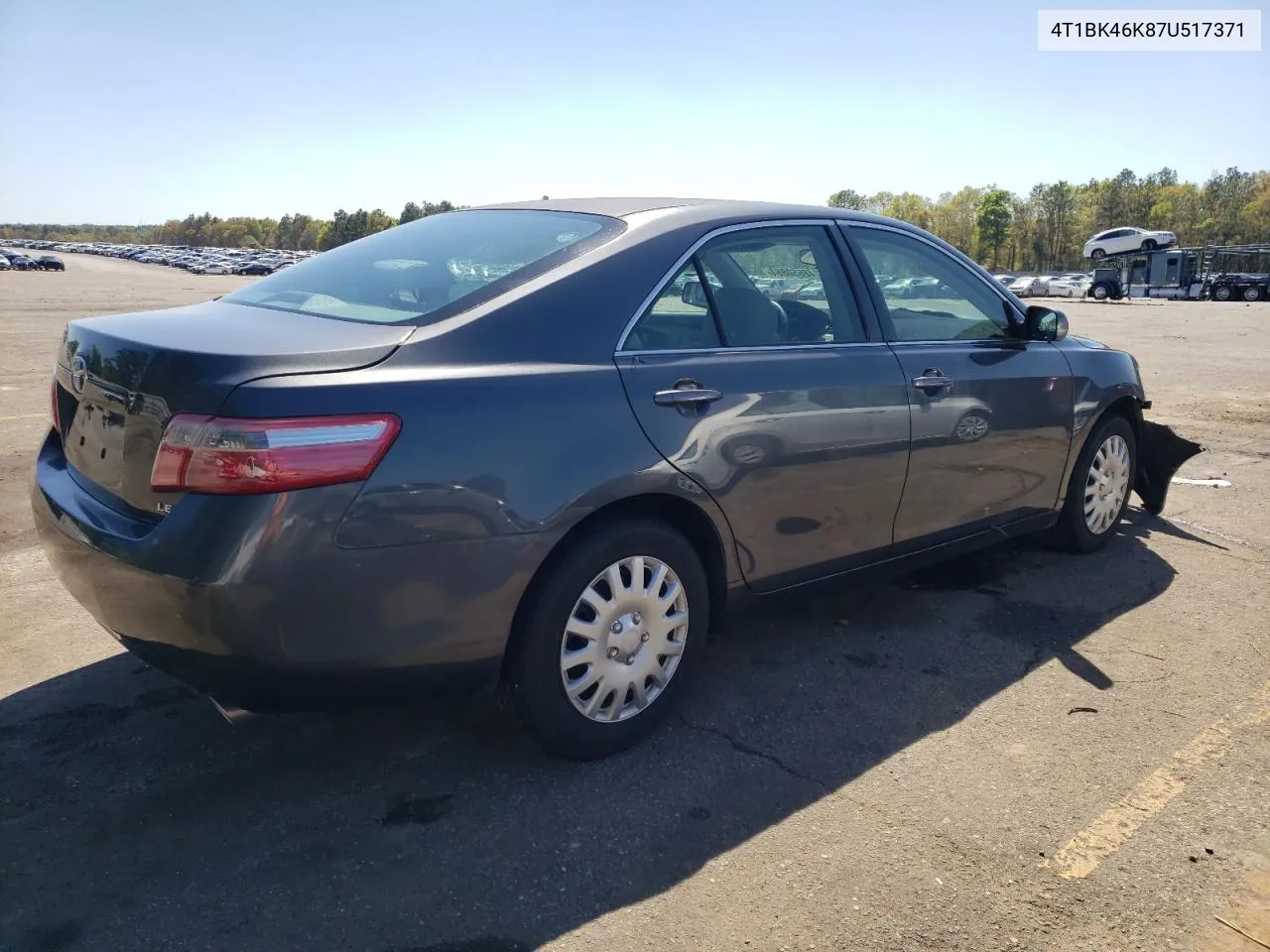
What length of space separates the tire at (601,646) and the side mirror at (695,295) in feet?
2.42

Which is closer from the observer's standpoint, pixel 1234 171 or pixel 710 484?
pixel 710 484

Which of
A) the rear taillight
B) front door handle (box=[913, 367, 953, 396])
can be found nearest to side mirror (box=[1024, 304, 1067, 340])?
front door handle (box=[913, 367, 953, 396])

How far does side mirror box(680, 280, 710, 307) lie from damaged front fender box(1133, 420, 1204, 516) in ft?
11.1

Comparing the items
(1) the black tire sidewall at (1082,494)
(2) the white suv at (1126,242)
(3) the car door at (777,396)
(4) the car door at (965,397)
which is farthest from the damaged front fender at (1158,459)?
(2) the white suv at (1126,242)

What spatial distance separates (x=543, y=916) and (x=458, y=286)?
175 cm

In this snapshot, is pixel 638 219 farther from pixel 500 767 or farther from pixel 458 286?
pixel 500 767

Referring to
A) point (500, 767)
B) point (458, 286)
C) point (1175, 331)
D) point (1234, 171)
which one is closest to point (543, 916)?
point (500, 767)

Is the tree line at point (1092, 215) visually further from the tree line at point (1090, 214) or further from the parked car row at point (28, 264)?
the parked car row at point (28, 264)

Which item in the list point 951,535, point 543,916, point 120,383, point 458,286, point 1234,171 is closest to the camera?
point 543,916

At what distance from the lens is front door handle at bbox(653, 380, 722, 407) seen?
2979 mm

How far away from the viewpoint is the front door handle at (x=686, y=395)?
117 inches

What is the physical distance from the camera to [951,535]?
13.5 feet

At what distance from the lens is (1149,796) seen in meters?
2.90

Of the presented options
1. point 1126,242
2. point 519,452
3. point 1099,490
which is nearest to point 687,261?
point 519,452
